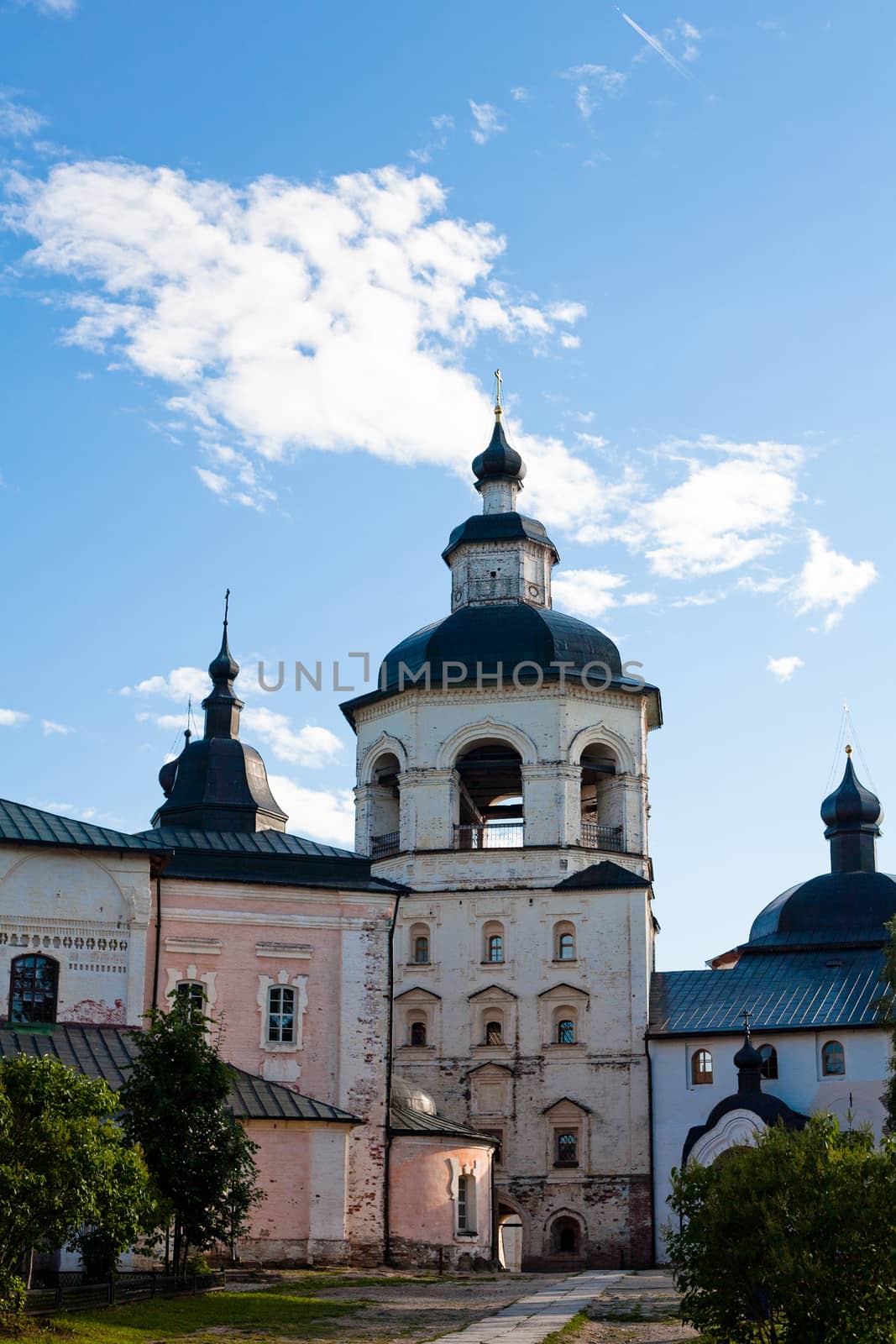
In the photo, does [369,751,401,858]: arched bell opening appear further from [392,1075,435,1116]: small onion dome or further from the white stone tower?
[392,1075,435,1116]: small onion dome

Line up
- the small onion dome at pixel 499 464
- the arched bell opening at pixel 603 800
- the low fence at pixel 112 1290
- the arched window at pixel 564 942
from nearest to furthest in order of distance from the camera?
1. the low fence at pixel 112 1290
2. the arched window at pixel 564 942
3. the arched bell opening at pixel 603 800
4. the small onion dome at pixel 499 464

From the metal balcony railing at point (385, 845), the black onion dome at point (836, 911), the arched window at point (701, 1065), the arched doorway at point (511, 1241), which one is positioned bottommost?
the arched doorway at point (511, 1241)

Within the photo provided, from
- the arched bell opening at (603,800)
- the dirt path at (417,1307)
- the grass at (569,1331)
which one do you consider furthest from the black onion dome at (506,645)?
the grass at (569,1331)

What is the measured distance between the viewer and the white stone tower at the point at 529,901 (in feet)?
133

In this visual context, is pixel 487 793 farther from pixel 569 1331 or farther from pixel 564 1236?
pixel 569 1331

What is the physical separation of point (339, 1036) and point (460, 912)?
357 inches

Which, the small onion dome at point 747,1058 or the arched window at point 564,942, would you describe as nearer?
the small onion dome at point 747,1058

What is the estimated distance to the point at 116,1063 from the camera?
97.1 feet

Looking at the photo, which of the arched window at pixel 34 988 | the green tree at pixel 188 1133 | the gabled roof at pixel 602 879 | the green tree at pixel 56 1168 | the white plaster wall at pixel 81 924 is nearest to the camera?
the green tree at pixel 56 1168

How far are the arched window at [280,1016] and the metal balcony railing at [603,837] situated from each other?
11.0 meters

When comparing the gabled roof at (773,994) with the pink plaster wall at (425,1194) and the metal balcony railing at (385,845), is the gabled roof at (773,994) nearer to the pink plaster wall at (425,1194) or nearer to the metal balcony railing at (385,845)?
the metal balcony railing at (385,845)

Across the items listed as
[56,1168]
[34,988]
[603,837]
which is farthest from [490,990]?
[56,1168]

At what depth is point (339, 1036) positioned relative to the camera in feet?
111

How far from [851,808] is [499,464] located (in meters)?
13.3
